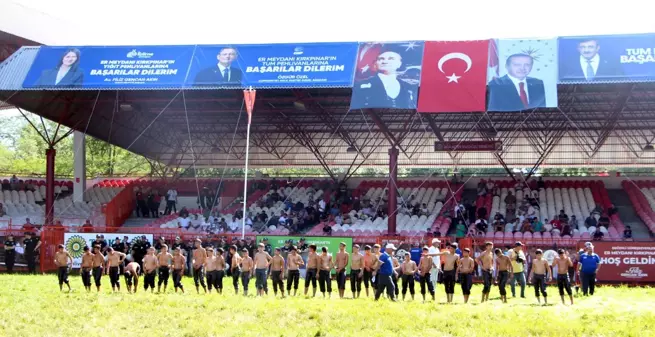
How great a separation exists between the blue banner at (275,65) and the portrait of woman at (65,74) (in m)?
4.61

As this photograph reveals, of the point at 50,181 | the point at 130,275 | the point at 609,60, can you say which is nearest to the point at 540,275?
the point at 609,60

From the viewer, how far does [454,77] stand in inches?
1149

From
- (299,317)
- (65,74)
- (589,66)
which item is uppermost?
(65,74)

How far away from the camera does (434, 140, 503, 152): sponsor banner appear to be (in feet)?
128

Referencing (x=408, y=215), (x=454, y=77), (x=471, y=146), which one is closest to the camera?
(x=454, y=77)

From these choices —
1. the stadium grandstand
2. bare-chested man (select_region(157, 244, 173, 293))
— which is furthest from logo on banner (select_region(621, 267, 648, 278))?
bare-chested man (select_region(157, 244, 173, 293))

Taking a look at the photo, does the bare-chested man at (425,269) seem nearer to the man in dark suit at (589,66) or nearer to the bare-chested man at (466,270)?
the bare-chested man at (466,270)

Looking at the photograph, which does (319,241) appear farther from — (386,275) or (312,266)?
(386,275)

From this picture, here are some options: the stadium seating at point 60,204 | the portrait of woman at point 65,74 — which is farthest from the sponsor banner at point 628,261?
the stadium seating at point 60,204

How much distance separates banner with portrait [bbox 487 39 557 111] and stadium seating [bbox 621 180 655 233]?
9413mm

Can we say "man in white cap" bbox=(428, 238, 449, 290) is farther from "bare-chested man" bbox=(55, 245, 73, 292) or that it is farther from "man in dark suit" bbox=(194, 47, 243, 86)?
"man in dark suit" bbox=(194, 47, 243, 86)

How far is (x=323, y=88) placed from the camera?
31.4m

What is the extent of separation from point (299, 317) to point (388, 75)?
14.2 m

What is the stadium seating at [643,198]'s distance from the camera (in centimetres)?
3556
